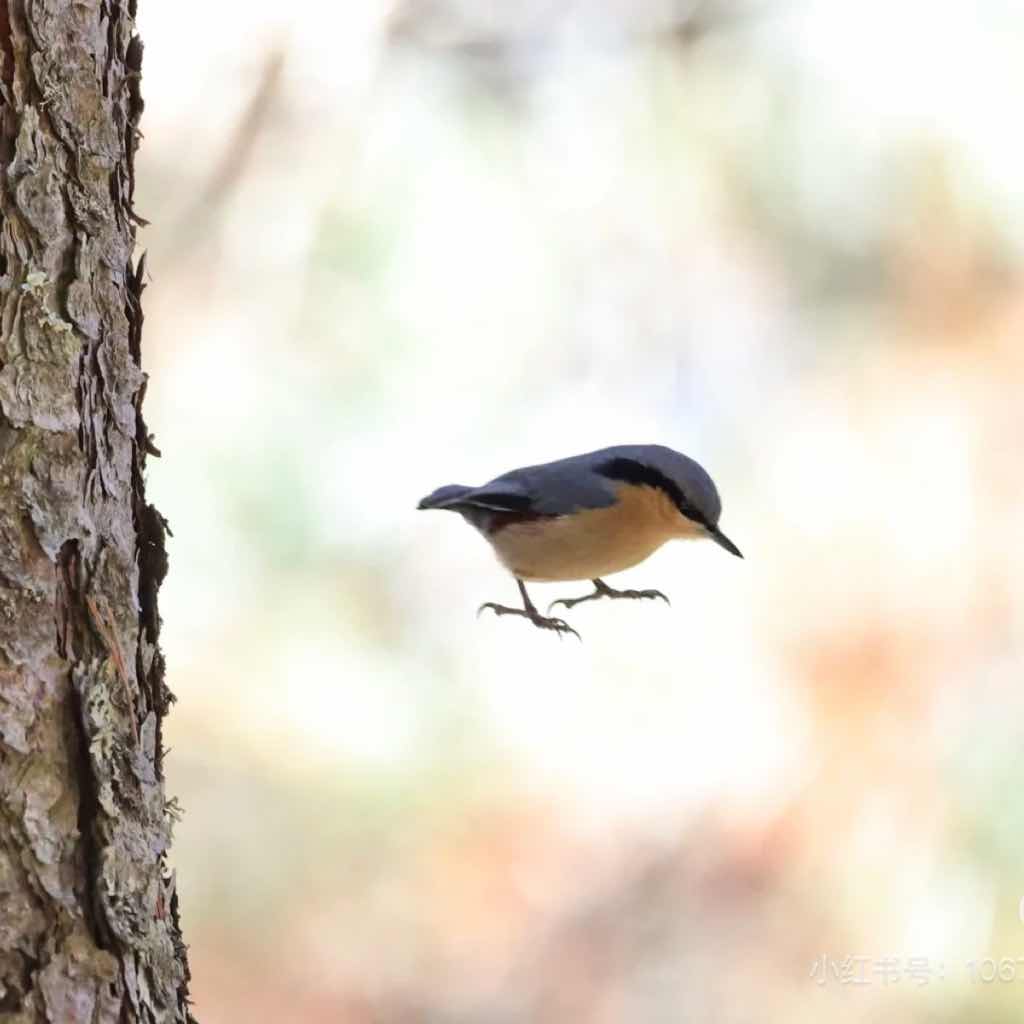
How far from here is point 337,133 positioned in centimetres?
219

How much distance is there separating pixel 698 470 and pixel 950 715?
615 mm

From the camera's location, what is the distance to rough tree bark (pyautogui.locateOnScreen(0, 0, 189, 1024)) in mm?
910

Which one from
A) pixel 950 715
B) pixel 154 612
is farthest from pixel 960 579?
pixel 154 612

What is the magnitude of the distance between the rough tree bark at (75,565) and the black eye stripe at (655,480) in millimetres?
766

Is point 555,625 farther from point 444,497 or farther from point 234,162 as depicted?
point 234,162

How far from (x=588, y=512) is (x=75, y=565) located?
2.87 ft

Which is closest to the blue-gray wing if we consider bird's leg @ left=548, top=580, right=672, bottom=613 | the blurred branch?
bird's leg @ left=548, top=580, right=672, bottom=613

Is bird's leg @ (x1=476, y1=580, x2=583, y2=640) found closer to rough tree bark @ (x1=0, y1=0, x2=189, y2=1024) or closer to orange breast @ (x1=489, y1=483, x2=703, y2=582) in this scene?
orange breast @ (x1=489, y1=483, x2=703, y2=582)

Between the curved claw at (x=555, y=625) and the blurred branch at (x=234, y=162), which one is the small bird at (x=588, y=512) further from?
the blurred branch at (x=234, y=162)

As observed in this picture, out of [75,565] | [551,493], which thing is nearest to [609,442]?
[551,493]

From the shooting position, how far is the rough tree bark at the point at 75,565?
35.8 inches

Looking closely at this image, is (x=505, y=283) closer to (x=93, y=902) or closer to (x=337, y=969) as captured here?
(x=337, y=969)

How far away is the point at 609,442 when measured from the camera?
78.3 inches

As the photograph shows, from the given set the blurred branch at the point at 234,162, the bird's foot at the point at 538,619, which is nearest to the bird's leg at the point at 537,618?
the bird's foot at the point at 538,619
